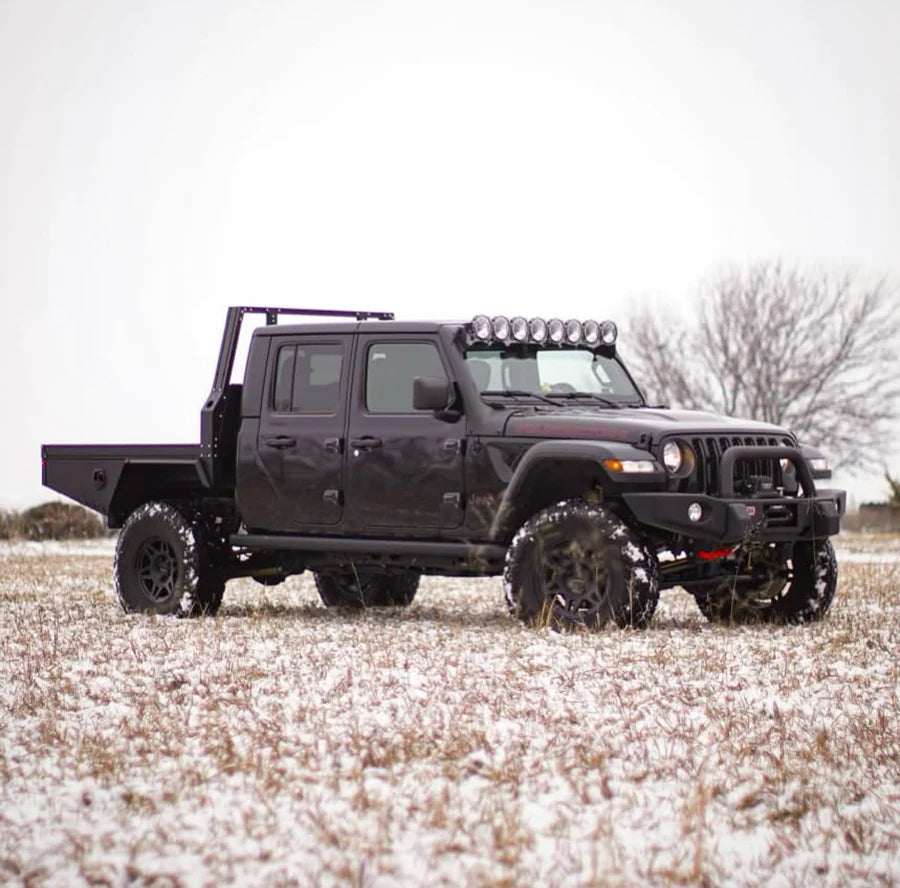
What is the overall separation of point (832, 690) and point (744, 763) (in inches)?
75.2

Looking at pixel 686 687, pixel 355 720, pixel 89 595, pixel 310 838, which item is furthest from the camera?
pixel 89 595

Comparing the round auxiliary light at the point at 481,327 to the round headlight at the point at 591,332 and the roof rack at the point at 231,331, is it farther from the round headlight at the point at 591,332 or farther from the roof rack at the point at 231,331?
the roof rack at the point at 231,331

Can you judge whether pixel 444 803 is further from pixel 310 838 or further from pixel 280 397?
pixel 280 397

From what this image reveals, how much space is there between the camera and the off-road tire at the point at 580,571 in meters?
11.2

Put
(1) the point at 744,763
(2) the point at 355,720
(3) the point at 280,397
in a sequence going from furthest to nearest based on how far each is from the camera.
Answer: (3) the point at 280,397, (2) the point at 355,720, (1) the point at 744,763

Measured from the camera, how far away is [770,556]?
12.4 m

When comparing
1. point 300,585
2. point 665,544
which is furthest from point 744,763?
point 300,585

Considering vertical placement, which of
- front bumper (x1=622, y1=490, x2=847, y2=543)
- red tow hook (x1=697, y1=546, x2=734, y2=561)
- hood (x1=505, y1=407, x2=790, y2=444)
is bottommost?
red tow hook (x1=697, y1=546, x2=734, y2=561)

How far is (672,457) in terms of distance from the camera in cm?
1138

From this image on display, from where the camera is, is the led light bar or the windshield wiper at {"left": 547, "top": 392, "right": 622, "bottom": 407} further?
the windshield wiper at {"left": 547, "top": 392, "right": 622, "bottom": 407}

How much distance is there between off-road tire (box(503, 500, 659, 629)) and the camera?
1119 centimetres

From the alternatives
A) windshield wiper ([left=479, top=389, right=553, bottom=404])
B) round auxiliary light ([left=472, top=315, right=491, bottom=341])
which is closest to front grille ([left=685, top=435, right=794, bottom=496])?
windshield wiper ([left=479, top=389, right=553, bottom=404])

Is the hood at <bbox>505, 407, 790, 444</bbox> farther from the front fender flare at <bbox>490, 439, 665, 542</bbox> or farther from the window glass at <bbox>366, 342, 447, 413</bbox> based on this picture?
the window glass at <bbox>366, 342, 447, 413</bbox>

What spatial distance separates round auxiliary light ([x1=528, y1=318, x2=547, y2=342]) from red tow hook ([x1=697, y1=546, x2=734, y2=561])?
77.3 inches
